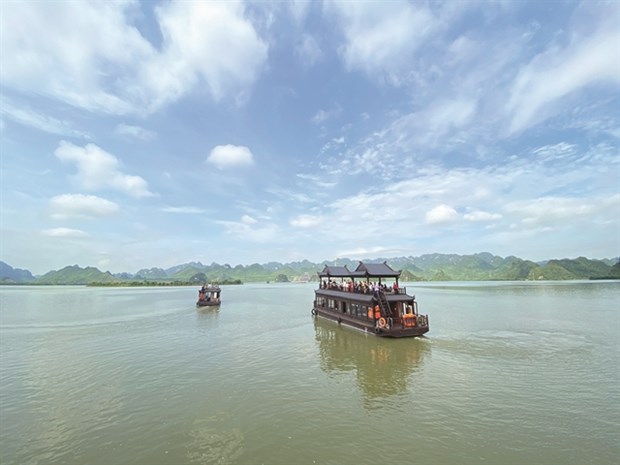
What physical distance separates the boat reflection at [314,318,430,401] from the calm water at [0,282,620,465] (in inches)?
6.5

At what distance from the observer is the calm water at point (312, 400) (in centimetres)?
1264

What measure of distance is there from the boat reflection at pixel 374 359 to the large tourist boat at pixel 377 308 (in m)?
1.25

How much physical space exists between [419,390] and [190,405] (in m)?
13.8

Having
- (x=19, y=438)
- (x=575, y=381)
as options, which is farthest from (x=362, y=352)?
(x=19, y=438)

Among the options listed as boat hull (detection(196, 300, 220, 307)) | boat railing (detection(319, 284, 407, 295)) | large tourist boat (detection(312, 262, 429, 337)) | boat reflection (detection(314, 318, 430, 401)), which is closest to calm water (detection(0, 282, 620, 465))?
boat reflection (detection(314, 318, 430, 401))

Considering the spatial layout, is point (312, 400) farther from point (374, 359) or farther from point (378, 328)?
point (378, 328)

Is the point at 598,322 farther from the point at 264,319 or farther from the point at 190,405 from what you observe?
the point at 190,405

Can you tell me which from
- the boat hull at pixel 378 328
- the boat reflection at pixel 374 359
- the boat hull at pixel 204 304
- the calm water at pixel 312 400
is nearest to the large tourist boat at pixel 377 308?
the boat hull at pixel 378 328

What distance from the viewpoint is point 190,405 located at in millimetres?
17125

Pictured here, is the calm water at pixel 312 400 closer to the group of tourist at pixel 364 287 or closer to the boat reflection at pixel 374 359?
the boat reflection at pixel 374 359

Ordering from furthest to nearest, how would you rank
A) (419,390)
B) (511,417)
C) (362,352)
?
(362,352) < (419,390) < (511,417)

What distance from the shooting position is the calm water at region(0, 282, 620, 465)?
498 inches

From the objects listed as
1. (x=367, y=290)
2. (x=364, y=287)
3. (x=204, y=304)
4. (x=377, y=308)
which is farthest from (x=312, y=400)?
(x=204, y=304)

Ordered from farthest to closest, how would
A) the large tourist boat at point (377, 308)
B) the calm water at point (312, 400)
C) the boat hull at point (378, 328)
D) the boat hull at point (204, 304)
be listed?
the boat hull at point (204, 304)
the large tourist boat at point (377, 308)
the boat hull at point (378, 328)
the calm water at point (312, 400)
